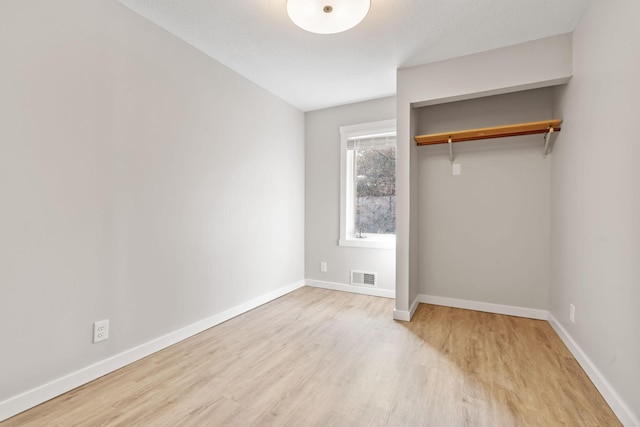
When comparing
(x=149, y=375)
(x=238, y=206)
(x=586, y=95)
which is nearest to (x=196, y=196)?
(x=238, y=206)

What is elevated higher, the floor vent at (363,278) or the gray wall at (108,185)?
the gray wall at (108,185)

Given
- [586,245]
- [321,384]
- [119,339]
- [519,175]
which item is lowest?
[321,384]

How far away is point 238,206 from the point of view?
3.06 m

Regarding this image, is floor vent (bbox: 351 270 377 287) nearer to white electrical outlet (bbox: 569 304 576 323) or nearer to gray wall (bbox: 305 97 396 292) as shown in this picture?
gray wall (bbox: 305 97 396 292)

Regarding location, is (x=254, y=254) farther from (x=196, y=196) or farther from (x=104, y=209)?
(x=104, y=209)

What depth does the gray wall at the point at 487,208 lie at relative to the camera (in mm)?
2906

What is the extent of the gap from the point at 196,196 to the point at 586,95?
300cm

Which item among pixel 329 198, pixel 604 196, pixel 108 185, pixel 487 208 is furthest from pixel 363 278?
pixel 108 185

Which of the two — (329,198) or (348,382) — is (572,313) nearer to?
(348,382)

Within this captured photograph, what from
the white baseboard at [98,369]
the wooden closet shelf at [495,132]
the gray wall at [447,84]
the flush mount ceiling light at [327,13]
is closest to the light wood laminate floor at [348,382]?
the white baseboard at [98,369]

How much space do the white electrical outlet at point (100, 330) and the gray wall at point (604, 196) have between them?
9.41 ft

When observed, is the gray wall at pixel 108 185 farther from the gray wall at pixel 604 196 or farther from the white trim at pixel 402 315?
the gray wall at pixel 604 196

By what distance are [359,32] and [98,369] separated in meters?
2.95

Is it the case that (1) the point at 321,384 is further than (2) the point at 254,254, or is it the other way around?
(2) the point at 254,254
